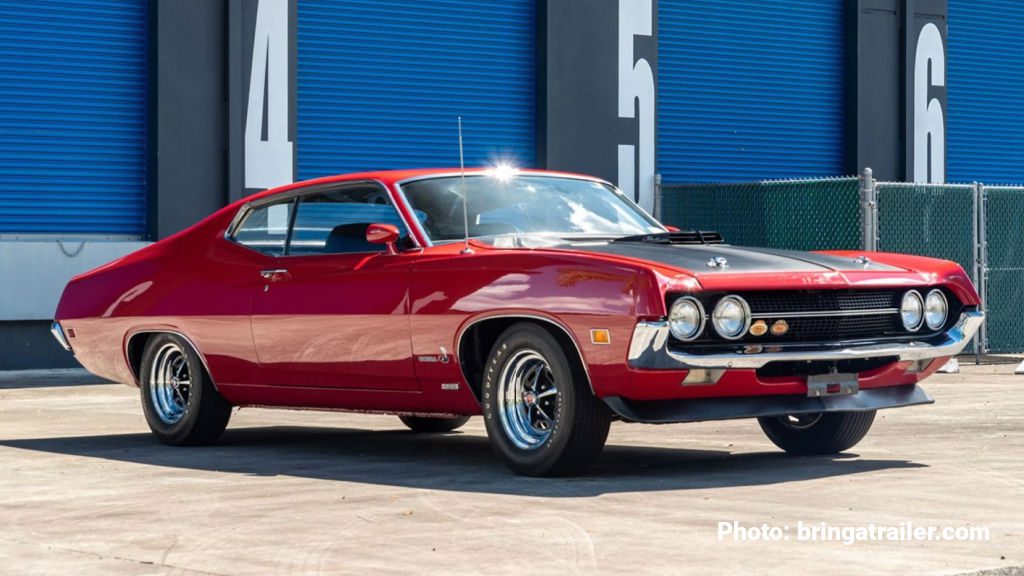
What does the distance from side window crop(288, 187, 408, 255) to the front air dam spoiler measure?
1754 mm

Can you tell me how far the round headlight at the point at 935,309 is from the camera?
8.27 metres

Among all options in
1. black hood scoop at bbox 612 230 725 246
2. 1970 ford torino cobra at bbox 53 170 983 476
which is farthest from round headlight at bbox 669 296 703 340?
black hood scoop at bbox 612 230 725 246

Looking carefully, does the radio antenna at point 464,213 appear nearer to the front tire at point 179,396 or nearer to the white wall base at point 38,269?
the front tire at point 179,396

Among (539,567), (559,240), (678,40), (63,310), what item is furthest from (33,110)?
(539,567)

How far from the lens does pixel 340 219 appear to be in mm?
8992

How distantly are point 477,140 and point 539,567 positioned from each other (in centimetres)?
1537

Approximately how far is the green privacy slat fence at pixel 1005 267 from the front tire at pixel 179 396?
35.5 feet

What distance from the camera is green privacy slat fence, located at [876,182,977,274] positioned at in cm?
1766

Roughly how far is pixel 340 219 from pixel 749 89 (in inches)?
592

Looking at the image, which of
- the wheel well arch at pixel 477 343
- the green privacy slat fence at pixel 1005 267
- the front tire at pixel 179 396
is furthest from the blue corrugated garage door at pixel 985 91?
the wheel well arch at pixel 477 343

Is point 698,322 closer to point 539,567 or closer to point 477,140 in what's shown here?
point 539,567

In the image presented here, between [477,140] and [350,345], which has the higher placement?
[477,140]

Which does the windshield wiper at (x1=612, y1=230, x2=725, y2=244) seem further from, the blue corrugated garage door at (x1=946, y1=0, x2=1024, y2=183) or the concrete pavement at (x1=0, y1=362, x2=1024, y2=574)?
the blue corrugated garage door at (x1=946, y1=0, x2=1024, y2=183)

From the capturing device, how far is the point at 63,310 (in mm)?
10570
